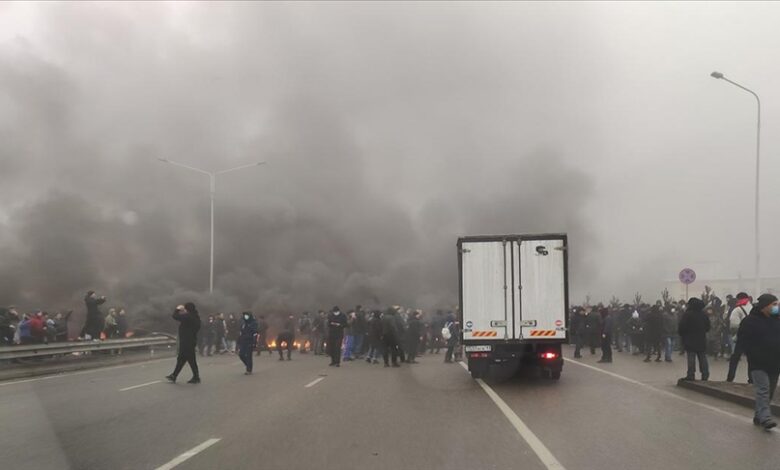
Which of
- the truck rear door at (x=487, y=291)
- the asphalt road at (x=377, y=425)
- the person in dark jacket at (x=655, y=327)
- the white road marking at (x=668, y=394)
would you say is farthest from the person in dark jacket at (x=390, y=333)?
the person in dark jacket at (x=655, y=327)

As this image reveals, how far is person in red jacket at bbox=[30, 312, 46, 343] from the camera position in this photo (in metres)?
18.2

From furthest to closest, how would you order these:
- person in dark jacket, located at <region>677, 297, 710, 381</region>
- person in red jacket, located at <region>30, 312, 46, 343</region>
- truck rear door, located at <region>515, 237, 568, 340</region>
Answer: person in red jacket, located at <region>30, 312, 46, 343</region> → truck rear door, located at <region>515, 237, 568, 340</region> → person in dark jacket, located at <region>677, 297, 710, 381</region>

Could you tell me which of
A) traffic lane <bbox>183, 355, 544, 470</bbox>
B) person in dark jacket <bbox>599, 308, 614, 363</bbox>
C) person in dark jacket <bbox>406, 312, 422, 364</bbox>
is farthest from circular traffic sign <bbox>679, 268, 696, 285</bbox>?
traffic lane <bbox>183, 355, 544, 470</bbox>

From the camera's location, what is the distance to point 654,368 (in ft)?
52.0

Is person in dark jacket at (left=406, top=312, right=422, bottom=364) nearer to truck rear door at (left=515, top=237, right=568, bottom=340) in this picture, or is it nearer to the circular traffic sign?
truck rear door at (left=515, top=237, right=568, bottom=340)

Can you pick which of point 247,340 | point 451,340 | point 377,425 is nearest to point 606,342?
point 451,340

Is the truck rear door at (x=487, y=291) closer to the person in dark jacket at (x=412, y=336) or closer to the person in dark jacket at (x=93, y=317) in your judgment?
the person in dark jacket at (x=412, y=336)

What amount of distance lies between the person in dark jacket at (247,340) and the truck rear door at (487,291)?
5.21 meters

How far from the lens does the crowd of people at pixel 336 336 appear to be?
13.1m

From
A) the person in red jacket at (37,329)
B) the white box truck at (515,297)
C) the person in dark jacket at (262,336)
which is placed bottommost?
the person in dark jacket at (262,336)

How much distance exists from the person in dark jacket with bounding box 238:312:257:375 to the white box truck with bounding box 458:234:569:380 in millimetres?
5160

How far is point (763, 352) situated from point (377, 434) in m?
4.64

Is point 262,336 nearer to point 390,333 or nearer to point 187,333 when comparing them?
point 390,333

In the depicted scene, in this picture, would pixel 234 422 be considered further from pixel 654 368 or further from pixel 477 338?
pixel 654 368
